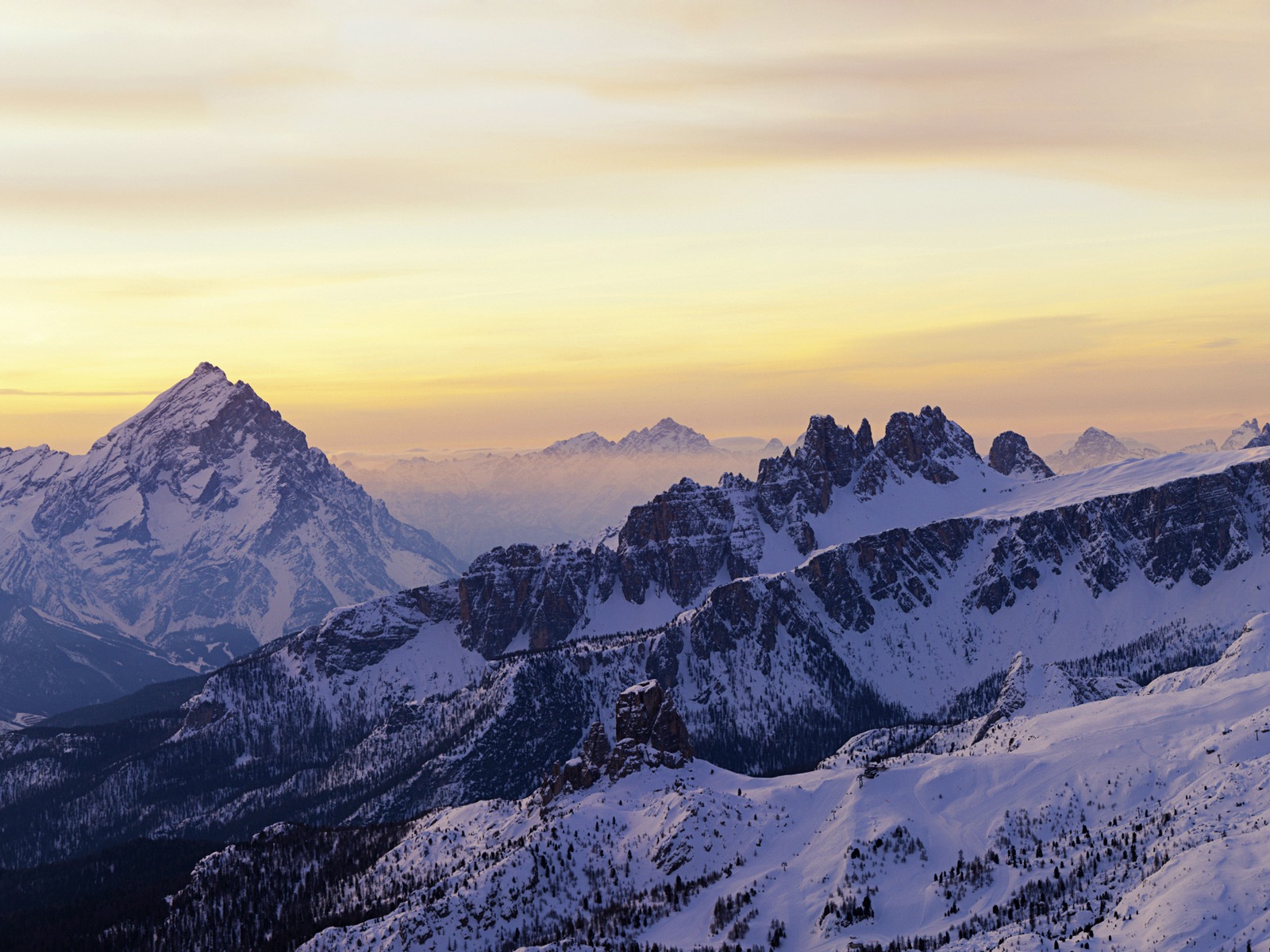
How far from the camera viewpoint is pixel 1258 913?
7520 inches

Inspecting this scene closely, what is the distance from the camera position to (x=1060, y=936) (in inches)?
7869

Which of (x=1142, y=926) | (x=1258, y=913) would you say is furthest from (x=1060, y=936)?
(x=1258, y=913)

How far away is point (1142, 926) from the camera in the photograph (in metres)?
194

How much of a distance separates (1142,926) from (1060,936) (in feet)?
35.3

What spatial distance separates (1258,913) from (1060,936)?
2452 centimetres

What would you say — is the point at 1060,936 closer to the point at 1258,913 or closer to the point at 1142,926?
the point at 1142,926
